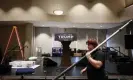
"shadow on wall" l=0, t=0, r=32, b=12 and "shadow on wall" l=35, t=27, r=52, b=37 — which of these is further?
"shadow on wall" l=35, t=27, r=52, b=37

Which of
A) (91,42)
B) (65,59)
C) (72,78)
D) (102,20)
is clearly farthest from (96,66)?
(102,20)

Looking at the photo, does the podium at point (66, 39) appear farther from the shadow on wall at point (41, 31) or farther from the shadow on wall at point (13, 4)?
the shadow on wall at point (41, 31)

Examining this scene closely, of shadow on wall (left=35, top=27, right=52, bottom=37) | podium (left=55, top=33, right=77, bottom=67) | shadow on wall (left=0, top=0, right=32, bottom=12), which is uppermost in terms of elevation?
shadow on wall (left=0, top=0, right=32, bottom=12)

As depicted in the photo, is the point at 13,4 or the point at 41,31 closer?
the point at 13,4

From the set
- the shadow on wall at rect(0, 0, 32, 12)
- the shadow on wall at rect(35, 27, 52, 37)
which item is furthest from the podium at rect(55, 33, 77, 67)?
the shadow on wall at rect(35, 27, 52, 37)

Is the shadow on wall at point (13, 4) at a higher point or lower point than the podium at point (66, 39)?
higher

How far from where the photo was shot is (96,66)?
7.59ft

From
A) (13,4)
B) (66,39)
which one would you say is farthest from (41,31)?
(66,39)

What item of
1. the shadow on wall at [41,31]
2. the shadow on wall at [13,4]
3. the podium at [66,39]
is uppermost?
the shadow on wall at [13,4]

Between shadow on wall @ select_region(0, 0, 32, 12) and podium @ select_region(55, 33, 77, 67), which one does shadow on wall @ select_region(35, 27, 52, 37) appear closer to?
shadow on wall @ select_region(0, 0, 32, 12)

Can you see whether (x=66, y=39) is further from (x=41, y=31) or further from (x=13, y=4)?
(x=41, y=31)

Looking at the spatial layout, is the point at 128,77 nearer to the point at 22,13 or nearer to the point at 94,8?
the point at 94,8

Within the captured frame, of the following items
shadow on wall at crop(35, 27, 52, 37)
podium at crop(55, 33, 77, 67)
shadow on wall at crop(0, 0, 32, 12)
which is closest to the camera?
podium at crop(55, 33, 77, 67)

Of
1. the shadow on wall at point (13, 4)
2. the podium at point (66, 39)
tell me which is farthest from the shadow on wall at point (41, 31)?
the podium at point (66, 39)
